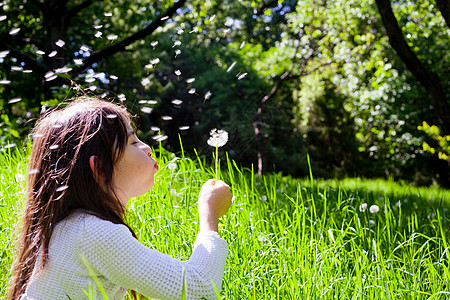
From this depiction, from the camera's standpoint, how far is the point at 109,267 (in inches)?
38.1

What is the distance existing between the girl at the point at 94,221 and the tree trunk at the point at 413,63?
3.35m

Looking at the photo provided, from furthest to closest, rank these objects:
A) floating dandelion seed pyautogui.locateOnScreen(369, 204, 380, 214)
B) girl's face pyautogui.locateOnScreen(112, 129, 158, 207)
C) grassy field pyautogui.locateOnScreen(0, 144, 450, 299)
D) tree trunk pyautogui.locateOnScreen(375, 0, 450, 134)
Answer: tree trunk pyautogui.locateOnScreen(375, 0, 450, 134)
floating dandelion seed pyautogui.locateOnScreen(369, 204, 380, 214)
grassy field pyautogui.locateOnScreen(0, 144, 450, 299)
girl's face pyautogui.locateOnScreen(112, 129, 158, 207)

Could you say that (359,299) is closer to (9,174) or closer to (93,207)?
(93,207)

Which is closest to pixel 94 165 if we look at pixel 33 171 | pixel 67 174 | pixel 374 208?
pixel 67 174

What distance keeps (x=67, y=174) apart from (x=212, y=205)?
0.36 metres

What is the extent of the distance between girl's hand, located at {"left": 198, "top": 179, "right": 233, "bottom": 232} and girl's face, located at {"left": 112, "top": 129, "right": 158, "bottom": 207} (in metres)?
0.15

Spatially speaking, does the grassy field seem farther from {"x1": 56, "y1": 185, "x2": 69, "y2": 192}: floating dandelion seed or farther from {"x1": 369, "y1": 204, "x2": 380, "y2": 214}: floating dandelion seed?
{"x1": 56, "y1": 185, "x2": 69, "y2": 192}: floating dandelion seed

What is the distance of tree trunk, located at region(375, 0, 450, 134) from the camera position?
396cm

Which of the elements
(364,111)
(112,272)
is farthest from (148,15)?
(112,272)

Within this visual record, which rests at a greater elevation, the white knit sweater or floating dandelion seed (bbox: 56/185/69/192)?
floating dandelion seed (bbox: 56/185/69/192)

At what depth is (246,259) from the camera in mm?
1543

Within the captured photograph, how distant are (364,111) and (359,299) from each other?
786cm

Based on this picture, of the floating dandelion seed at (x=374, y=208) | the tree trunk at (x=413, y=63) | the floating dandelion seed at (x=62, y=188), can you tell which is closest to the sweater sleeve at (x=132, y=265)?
the floating dandelion seed at (x=62, y=188)

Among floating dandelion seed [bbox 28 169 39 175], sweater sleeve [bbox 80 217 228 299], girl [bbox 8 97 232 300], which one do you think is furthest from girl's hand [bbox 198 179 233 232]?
floating dandelion seed [bbox 28 169 39 175]
